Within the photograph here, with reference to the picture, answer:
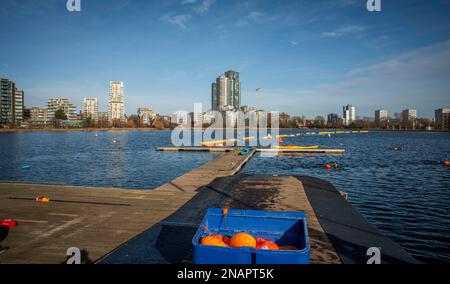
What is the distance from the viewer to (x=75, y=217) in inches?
542

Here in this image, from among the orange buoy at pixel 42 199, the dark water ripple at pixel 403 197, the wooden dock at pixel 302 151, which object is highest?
the orange buoy at pixel 42 199

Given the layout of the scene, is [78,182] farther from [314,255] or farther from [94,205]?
[314,255]

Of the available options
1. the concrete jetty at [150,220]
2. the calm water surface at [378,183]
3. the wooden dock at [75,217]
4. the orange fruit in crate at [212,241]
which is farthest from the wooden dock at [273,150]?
the orange fruit in crate at [212,241]

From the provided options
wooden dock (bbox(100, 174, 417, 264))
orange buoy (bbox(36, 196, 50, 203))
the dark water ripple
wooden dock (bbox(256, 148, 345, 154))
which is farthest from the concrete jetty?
wooden dock (bbox(256, 148, 345, 154))

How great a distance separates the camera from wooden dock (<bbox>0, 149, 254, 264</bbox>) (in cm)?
1018

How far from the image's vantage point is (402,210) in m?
23.3

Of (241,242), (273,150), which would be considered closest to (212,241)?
(241,242)

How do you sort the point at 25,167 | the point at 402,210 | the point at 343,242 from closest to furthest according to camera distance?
1. the point at 343,242
2. the point at 402,210
3. the point at 25,167

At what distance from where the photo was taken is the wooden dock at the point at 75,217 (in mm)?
10180

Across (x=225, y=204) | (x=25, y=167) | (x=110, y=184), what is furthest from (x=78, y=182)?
(x=225, y=204)

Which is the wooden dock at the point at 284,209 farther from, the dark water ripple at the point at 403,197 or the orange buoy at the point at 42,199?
the orange buoy at the point at 42,199

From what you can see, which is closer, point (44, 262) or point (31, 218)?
point (44, 262)

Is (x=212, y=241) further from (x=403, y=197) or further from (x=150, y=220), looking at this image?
(x=403, y=197)
